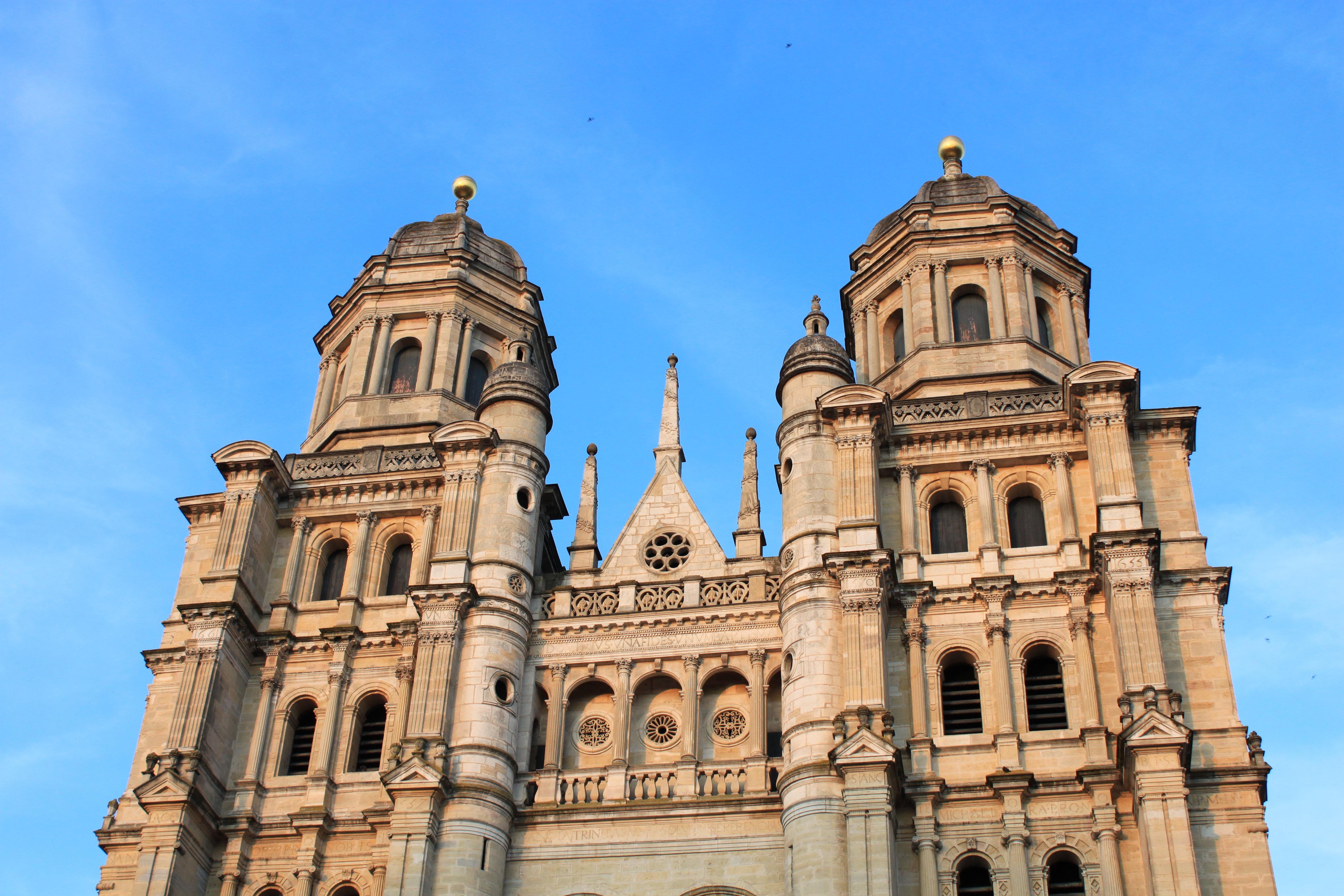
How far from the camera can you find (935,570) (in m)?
31.3

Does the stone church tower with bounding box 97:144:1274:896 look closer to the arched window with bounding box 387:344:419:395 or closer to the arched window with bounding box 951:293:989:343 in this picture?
the arched window with bounding box 951:293:989:343

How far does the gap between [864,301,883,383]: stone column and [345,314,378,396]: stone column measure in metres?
11.5

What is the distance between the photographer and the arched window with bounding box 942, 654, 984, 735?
29.4 metres

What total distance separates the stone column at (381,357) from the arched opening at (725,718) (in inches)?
462

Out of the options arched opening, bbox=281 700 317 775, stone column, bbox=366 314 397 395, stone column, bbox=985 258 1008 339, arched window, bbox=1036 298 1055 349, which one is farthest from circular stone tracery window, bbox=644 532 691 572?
arched window, bbox=1036 298 1055 349

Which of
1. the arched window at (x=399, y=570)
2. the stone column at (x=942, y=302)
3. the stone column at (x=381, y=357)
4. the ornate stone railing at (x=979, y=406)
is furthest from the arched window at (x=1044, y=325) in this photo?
the stone column at (x=381, y=357)

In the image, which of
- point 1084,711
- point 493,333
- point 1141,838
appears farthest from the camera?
point 493,333

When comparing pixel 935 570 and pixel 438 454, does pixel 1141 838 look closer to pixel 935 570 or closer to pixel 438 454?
pixel 935 570

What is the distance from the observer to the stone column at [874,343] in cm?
3794

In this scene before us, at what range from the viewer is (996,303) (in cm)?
3719

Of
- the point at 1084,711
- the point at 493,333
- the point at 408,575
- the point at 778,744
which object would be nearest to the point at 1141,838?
the point at 1084,711

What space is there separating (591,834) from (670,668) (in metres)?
3.58

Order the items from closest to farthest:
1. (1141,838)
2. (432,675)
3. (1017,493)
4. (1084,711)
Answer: (1141,838) → (1084,711) → (432,675) → (1017,493)

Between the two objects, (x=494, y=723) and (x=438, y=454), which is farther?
(x=438, y=454)
